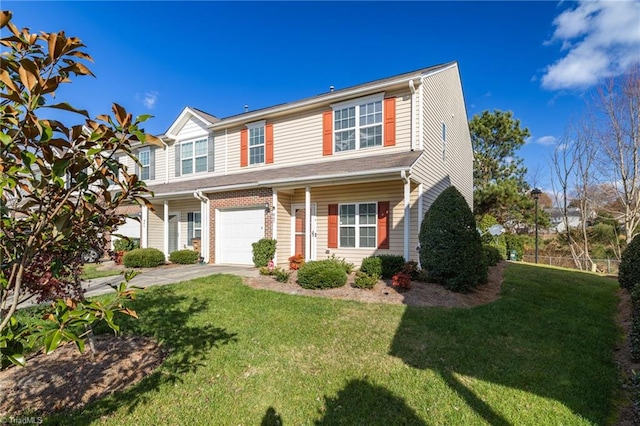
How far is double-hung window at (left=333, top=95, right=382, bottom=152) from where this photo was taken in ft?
36.1

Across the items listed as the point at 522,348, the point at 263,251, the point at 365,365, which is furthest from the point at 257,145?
the point at 522,348

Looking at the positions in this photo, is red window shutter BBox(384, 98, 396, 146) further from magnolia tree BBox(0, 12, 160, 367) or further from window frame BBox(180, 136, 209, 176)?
magnolia tree BBox(0, 12, 160, 367)

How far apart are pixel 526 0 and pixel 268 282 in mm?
11941

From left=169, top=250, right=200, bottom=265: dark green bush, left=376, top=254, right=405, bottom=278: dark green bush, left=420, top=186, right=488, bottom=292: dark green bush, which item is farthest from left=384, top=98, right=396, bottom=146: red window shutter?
left=169, top=250, right=200, bottom=265: dark green bush

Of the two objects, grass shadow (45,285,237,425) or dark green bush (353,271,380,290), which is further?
dark green bush (353,271,380,290)

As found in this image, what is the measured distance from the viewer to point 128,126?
201 centimetres

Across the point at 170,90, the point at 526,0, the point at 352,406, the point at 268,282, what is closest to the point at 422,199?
the point at 268,282

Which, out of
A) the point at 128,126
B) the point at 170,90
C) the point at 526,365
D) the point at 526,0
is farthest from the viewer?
the point at 170,90

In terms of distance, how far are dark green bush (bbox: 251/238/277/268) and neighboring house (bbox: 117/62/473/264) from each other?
0.35 metres

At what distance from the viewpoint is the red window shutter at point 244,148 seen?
542 inches

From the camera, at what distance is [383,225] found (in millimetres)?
10727

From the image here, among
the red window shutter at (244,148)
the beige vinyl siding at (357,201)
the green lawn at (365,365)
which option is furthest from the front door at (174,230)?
the green lawn at (365,365)

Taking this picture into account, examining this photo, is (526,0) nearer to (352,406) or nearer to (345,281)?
(345,281)

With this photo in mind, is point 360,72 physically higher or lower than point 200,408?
higher
